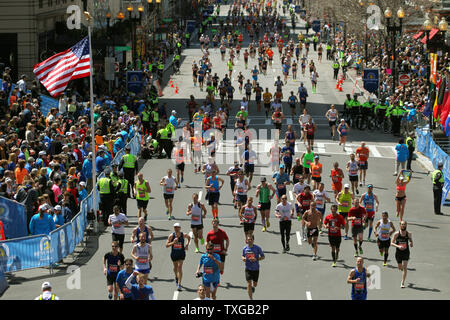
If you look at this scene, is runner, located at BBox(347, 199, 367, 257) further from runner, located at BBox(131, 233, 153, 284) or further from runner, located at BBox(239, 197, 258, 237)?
runner, located at BBox(131, 233, 153, 284)

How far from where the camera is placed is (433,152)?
36.6m

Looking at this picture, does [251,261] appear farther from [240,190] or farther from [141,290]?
[240,190]

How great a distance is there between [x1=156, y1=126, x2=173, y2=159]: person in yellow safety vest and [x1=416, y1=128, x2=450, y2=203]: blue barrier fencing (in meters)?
9.83

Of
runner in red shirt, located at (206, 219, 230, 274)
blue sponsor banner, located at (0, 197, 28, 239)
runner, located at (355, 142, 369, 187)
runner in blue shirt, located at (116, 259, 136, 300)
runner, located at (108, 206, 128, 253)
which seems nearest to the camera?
runner in blue shirt, located at (116, 259, 136, 300)

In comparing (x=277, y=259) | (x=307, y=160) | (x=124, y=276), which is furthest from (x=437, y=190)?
(x=124, y=276)

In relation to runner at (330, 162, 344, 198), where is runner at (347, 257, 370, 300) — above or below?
below

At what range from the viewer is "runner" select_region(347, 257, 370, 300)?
18.9 metres

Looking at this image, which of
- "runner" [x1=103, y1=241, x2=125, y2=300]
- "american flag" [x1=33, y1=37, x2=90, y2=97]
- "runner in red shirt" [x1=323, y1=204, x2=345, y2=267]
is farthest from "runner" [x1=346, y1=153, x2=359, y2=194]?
"runner" [x1=103, y1=241, x2=125, y2=300]

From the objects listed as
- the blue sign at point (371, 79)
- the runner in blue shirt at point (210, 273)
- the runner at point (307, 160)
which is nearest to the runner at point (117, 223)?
the runner in blue shirt at point (210, 273)

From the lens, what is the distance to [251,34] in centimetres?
9250

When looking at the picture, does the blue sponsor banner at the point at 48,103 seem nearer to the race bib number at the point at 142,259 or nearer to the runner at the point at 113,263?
the race bib number at the point at 142,259

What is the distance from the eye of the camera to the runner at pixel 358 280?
18.9 m
